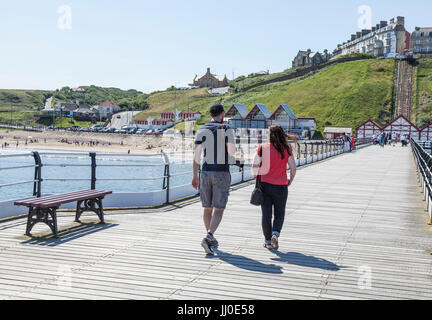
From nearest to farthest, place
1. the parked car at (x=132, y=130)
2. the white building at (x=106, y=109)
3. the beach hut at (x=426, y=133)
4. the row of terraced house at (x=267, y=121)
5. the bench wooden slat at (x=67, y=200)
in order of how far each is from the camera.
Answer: the bench wooden slat at (x=67, y=200) < the beach hut at (x=426, y=133) < the row of terraced house at (x=267, y=121) < the parked car at (x=132, y=130) < the white building at (x=106, y=109)

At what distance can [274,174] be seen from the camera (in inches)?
267

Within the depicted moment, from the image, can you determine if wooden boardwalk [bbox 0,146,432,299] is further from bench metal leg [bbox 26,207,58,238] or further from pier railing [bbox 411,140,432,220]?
pier railing [bbox 411,140,432,220]

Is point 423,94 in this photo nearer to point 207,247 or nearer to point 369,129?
point 369,129

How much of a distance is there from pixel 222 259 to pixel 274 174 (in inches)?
56.7

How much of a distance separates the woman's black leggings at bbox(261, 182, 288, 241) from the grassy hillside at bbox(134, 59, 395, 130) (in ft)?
330

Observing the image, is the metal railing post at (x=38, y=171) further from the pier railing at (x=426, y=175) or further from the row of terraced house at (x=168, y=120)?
A: the row of terraced house at (x=168, y=120)

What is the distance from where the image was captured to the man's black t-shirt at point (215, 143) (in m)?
6.37

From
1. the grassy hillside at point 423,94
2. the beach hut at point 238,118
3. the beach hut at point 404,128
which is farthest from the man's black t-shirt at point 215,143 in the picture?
the grassy hillside at point 423,94

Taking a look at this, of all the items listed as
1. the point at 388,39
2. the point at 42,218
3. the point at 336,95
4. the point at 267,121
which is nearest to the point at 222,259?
the point at 42,218

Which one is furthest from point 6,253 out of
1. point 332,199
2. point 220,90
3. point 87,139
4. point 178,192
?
point 220,90

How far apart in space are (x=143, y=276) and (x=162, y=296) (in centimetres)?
70

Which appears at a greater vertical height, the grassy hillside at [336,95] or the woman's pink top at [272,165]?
the grassy hillside at [336,95]

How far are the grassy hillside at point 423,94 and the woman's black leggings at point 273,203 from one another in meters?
106

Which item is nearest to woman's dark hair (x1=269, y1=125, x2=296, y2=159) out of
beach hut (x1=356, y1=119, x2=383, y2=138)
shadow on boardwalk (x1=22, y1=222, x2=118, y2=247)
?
shadow on boardwalk (x1=22, y1=222, x2=118, y2=247)
